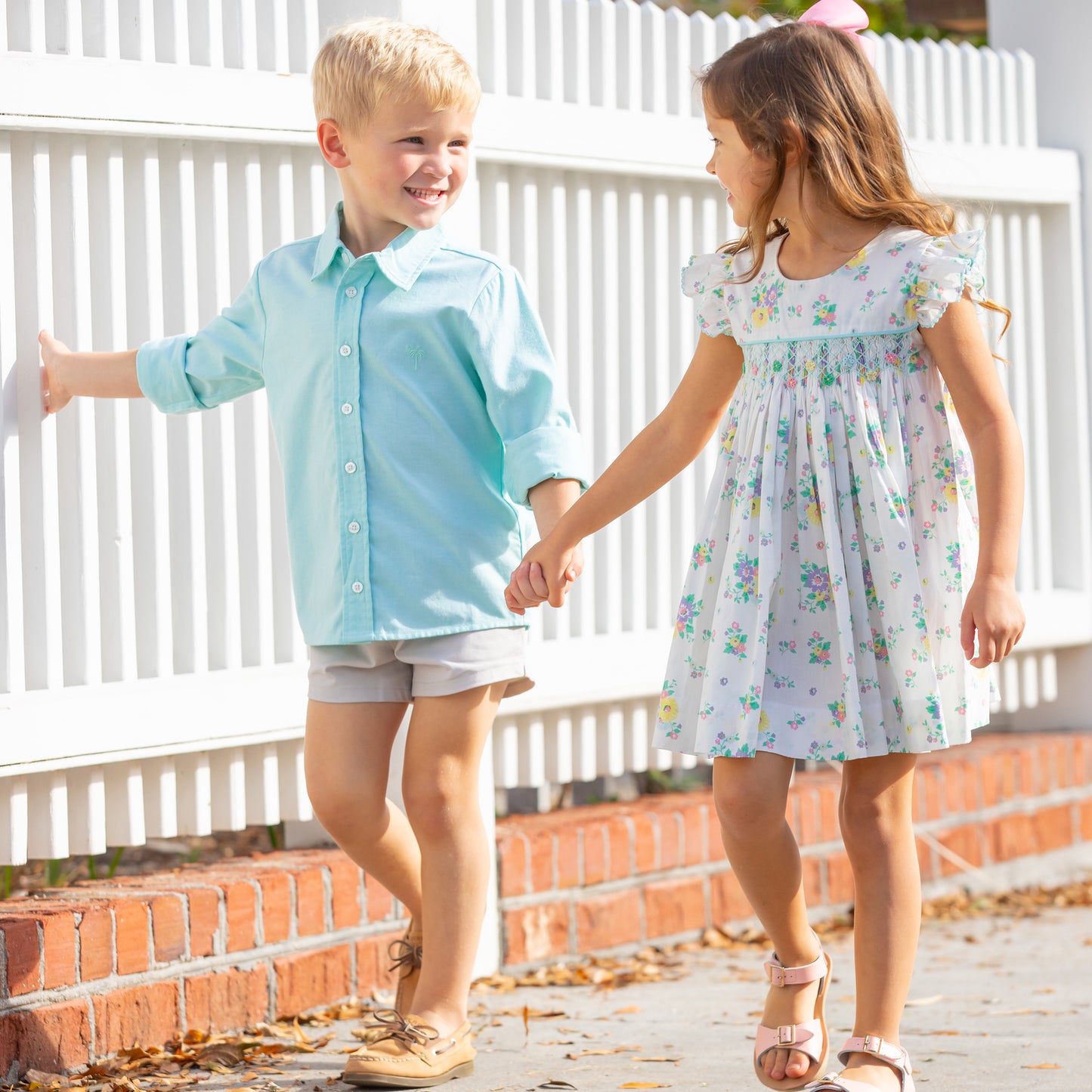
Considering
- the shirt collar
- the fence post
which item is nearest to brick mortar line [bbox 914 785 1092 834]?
the fence post

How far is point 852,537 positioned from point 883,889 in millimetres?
556

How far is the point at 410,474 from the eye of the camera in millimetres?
2688

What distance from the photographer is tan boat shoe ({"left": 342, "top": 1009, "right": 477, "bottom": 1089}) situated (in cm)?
265

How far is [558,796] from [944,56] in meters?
2.38

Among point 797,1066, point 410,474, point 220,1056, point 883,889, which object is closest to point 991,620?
point 883,889

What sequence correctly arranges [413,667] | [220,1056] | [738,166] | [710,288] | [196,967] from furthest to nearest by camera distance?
[196,967] → [220,1056] → [413,667] → [710,288] → [738,166]

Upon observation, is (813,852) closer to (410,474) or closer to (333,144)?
(410,474)

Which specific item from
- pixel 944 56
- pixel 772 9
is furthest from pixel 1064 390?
pixel 772 9

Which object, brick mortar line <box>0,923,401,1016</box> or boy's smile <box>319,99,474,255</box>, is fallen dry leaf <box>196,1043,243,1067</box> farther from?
boy's smile <box>319,99,474,255</box>

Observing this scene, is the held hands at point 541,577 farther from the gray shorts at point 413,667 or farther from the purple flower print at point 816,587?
the purple flower print at point 816,587

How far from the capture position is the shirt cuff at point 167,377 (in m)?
2.87

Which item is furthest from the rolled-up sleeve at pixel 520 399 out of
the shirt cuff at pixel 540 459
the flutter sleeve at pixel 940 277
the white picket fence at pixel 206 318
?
the white picket fence at pixel 206 318

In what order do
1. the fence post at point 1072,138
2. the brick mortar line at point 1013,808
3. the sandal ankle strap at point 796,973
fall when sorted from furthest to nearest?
the fence post at point 1072,138, the brick mortar line at point 1013,808, the sandal ankle strap at point 796,973

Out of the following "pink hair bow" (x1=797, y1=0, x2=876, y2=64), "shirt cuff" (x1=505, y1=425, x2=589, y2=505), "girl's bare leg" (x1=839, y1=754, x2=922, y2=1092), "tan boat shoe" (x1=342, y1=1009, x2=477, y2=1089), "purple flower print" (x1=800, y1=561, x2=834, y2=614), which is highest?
"pink hair bow" (x1=797, y1=0, x2=876, y2=64)
